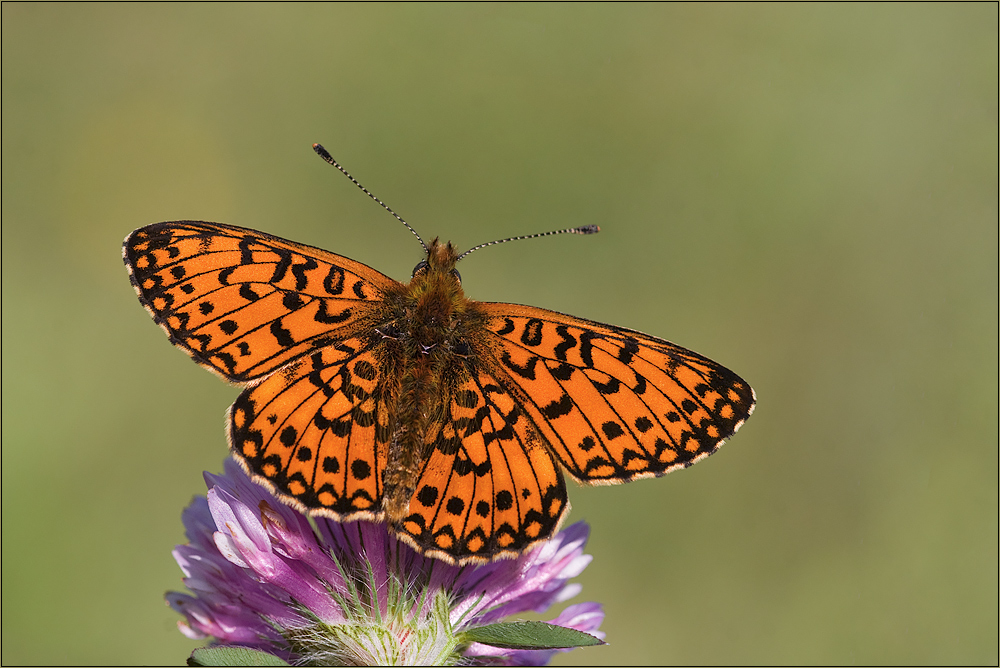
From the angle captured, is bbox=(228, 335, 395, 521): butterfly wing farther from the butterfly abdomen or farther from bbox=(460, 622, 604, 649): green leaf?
bbox=(460, 622, 604, 649): green leaf

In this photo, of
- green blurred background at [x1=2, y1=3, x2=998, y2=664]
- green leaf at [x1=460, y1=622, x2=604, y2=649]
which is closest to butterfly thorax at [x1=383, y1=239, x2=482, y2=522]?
green leaf at [x1=460, y1=622, x2=604, y2=649]

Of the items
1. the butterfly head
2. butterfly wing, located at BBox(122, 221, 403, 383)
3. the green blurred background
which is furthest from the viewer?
the green blurred background

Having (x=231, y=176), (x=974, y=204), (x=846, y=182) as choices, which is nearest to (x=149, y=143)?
(x=231, y=176)

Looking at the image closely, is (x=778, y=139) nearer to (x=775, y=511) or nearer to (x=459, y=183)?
(x=459, y=183)

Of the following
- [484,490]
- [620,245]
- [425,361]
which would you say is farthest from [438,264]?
[620,245]

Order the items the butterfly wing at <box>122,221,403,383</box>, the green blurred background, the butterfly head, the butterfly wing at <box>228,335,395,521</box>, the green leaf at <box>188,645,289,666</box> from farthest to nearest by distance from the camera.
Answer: the green blurred background, the butterfly head, the butterfly wing at <box>122,221,403,383</box>, the butterfly wing at <box>228,335,395,521</box>, the green leaf at <box>188,645,289,666</box>

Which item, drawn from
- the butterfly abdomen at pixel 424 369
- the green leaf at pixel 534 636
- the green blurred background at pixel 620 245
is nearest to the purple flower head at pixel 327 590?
the green leaf at pixel 534 636
